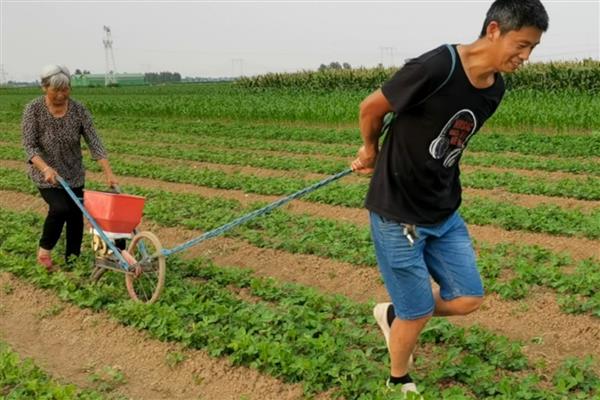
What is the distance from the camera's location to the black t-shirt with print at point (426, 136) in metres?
2.85

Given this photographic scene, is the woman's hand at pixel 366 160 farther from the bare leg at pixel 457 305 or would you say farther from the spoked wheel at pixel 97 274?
the spoked wheel at pixel 97 274

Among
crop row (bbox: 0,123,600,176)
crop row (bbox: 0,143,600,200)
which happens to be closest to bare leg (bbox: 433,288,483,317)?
crop row (bbox: 0,143,600,200)

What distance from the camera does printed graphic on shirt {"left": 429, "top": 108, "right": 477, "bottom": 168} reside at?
300cm

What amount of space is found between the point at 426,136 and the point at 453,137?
14 cm

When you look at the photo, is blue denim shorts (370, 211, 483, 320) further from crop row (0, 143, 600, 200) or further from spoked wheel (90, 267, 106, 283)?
crop row (0, 143, 600, 200)

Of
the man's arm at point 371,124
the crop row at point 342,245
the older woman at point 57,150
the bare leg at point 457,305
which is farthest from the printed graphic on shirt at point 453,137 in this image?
the older woman at point 57,150

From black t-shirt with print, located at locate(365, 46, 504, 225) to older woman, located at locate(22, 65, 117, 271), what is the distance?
3125 millimetres

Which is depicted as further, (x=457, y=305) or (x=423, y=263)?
(x=457, y=305)

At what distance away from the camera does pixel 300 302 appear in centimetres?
506

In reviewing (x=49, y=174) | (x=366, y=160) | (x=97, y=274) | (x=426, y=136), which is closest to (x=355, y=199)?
(x=97, y=274)

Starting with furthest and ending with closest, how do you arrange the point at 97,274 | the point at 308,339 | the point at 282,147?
the point at 282,147 < the point at 97,274 < the point at 308,339

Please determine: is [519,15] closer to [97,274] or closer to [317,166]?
[97,274]

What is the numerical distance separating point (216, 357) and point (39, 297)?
207cm

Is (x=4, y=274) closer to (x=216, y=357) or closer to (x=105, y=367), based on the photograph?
(x=105, y=367)
